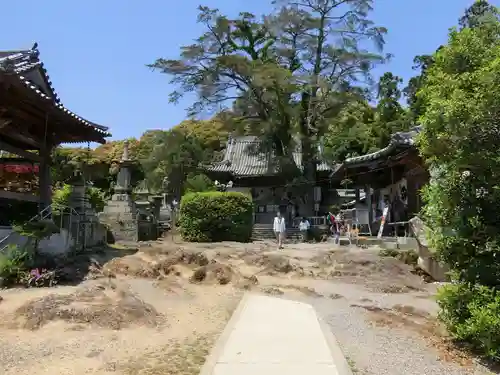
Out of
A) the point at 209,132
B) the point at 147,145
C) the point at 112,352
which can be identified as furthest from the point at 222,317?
the point at 209,132

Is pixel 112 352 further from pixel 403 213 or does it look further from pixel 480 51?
pixel 403 213

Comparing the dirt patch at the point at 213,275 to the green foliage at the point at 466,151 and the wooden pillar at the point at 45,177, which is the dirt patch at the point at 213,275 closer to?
the wooden pillar at the point at 45,177

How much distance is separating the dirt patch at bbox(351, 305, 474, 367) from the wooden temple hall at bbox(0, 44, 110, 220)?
880 centimetres

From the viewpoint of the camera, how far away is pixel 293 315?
300 inches

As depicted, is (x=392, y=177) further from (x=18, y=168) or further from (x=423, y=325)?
(x=18, y=168)

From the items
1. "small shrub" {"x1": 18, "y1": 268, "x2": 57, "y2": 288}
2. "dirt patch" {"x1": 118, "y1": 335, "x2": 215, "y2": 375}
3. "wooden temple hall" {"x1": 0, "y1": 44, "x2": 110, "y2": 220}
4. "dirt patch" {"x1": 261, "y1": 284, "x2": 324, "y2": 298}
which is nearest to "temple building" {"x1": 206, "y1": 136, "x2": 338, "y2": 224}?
"wooden temple hall" {"x1": 0, "y1": 44, "x2": 110, "y2": 220}

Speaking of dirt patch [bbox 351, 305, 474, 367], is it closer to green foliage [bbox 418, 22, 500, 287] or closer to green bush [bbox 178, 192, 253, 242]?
green foliage [bbox 418, 22, 500, 287]

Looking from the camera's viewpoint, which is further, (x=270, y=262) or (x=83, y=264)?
(x=270, y=262)

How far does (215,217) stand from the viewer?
68.8ft

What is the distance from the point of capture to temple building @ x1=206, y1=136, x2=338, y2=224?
3384 cm

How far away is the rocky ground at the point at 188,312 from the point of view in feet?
18.2

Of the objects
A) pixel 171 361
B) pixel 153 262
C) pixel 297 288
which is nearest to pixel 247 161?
pixel 153 262

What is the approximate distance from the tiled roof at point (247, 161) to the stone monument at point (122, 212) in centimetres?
1221

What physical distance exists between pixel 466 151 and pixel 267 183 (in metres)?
30.1
